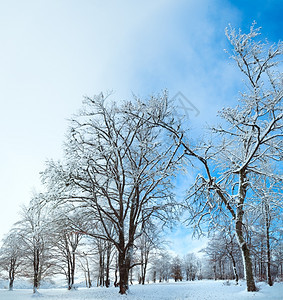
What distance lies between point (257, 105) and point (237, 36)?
9.92ft

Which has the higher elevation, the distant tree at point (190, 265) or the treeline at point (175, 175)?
the treeline at point (175, 175)

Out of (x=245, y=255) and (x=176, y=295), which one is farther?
(x=176, y=295)

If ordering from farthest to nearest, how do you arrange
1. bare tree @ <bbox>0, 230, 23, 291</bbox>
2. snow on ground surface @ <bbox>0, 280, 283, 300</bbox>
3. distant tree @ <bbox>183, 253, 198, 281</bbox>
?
1. distant tree @ <bbox>183, 253, 198, 281</bbox>
2. bare tree @ <bbox>0, 230, 23, 291</bbox>
3. snow on ground surface @ <bbox>0, 280, 283, 300</bbox>

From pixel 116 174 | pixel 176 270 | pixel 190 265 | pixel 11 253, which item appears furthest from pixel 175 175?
pixel 190 265

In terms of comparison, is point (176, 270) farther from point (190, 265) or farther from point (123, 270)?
point (123, 270)

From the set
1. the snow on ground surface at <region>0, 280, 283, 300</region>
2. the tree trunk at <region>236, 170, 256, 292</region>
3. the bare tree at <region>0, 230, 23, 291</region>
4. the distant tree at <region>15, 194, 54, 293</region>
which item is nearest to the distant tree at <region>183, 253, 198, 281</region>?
the distant tree at <region>15, 194, 54, 293</region>

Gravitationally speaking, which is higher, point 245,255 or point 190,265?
point 245,255

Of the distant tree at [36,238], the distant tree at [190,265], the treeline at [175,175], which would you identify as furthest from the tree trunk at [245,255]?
the distant tree at [190,265]

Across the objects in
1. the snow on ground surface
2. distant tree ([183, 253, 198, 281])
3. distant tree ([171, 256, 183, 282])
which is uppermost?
the snow on ground surface

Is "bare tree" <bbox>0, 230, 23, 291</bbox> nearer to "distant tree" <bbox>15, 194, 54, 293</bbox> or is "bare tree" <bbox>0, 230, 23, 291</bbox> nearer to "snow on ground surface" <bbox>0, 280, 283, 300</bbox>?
"distant tree" <bbox>15, 194, 54, 293</bbox>

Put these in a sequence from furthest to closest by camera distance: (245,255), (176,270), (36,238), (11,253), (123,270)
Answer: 1. (176,270)
2. (11,253)
3. (36,238)
4. (123,270)
5. (245,255)

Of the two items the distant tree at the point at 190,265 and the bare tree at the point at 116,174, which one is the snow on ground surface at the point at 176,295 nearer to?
the bare tree at the point at 116,174

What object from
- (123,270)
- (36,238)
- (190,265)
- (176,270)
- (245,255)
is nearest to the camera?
(245,255)

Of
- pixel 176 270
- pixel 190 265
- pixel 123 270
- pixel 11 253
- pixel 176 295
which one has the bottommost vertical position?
pixel 190 265
